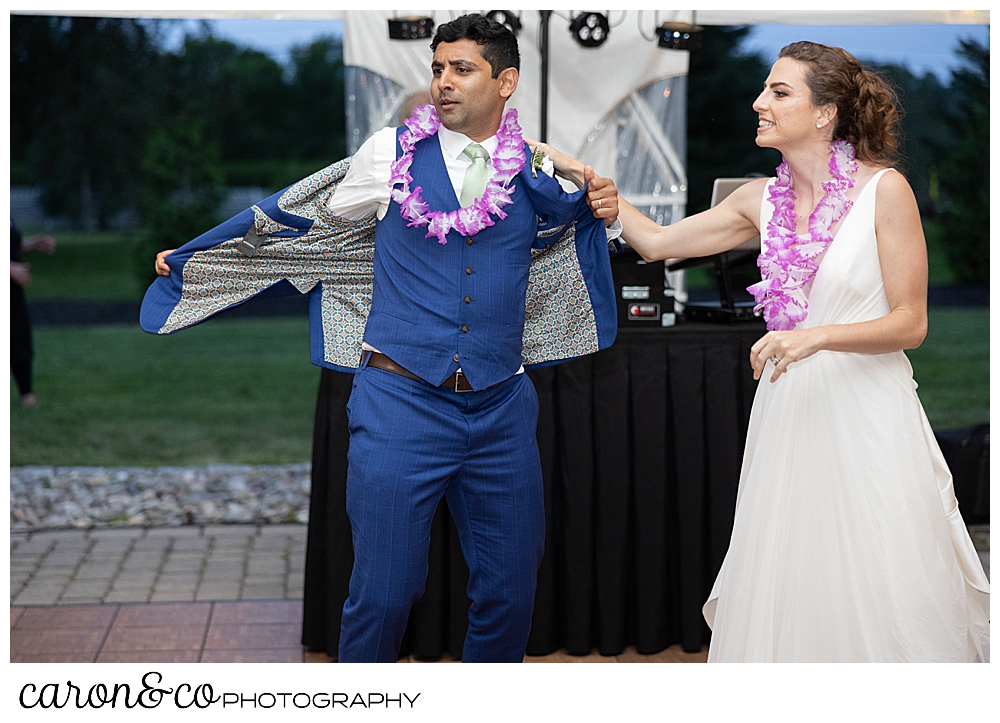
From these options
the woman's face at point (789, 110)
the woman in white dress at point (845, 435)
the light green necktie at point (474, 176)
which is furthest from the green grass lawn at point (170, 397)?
the woman's face at point (789, 110)

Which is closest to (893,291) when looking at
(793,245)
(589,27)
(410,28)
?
(793,245)

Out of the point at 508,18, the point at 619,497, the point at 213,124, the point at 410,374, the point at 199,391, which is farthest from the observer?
the point at 213,124

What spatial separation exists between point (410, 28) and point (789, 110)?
2236mm

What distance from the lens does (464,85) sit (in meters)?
1.96

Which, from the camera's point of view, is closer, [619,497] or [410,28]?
[619,497]

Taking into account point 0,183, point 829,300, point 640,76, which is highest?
point 640,76

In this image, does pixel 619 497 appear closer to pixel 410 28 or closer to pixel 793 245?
pixel 793 245

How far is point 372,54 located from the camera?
4.09 meters

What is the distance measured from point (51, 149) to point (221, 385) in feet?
11.1

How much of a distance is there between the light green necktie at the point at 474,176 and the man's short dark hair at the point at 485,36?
17 centimetres

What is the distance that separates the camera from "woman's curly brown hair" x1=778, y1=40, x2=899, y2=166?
2.03 meters
